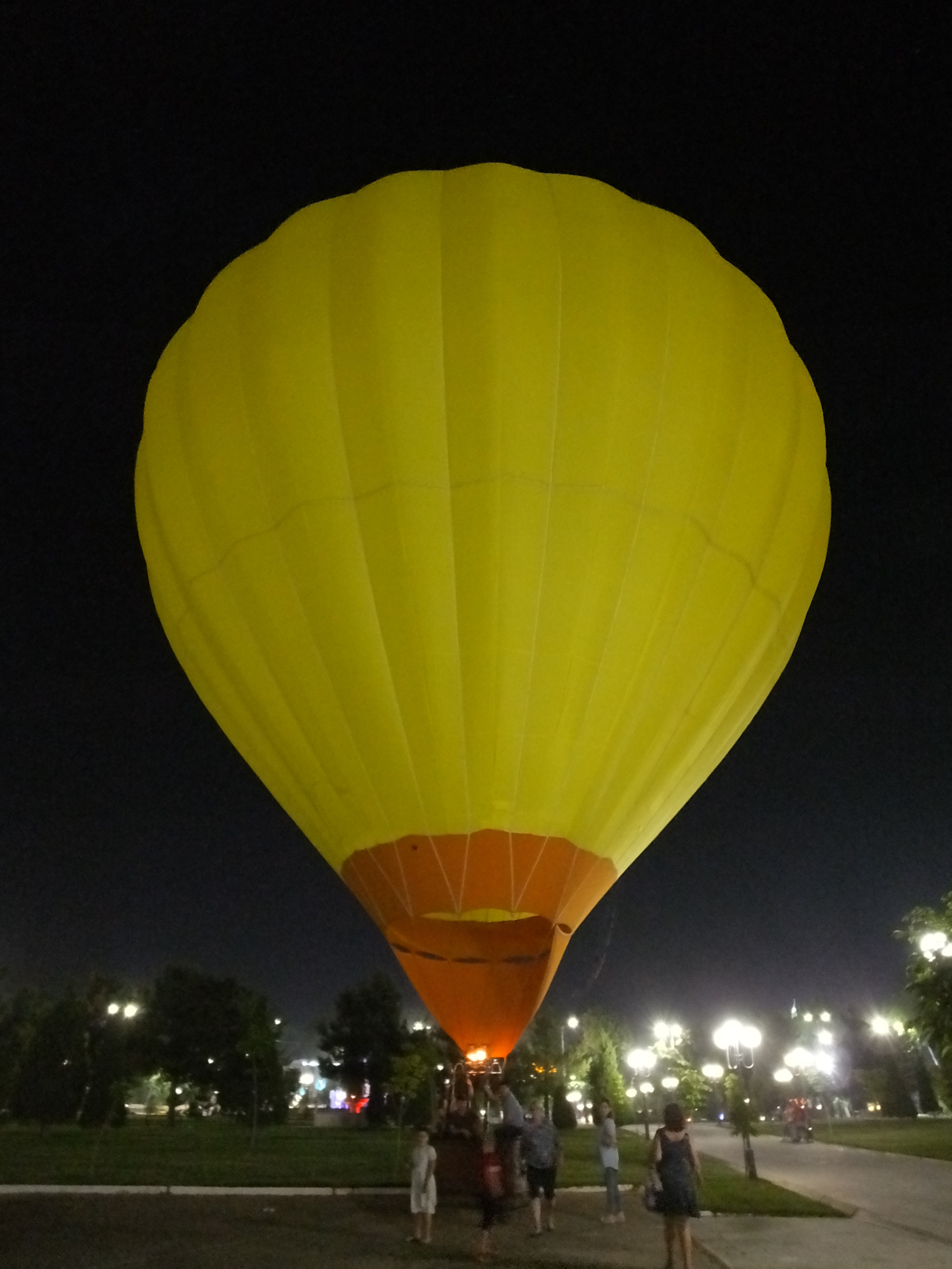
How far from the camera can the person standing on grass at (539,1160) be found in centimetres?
955

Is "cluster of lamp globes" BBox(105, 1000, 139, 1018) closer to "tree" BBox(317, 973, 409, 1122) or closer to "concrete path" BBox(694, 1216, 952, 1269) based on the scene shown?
"tree" BBox(317, 973, 409, 1122)

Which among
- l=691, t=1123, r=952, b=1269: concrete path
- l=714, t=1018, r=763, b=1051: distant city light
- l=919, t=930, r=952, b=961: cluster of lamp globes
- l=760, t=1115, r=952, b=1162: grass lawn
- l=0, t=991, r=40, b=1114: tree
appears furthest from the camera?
l=0, t=991, r=40, b=1114: tree

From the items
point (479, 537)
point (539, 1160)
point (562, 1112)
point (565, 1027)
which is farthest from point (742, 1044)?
point (565, 1027)

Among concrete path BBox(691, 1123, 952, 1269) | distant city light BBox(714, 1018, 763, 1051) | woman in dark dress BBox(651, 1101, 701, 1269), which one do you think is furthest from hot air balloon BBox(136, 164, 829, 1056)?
distant city light BBox(714, 1018, 763, 1051)

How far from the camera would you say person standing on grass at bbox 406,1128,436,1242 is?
897 cm

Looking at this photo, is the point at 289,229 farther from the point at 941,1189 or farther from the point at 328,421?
the point at 941,1189

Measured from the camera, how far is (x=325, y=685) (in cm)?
930

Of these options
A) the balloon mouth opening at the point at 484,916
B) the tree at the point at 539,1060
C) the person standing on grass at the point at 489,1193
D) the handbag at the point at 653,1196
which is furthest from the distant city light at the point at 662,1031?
the handbag at the point at 653,1196

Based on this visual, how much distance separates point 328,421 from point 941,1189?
14462mm

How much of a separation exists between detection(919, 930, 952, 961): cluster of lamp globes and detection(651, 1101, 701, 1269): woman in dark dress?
1437 centimetres

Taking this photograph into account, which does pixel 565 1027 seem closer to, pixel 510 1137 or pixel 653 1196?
pixel 510 1137

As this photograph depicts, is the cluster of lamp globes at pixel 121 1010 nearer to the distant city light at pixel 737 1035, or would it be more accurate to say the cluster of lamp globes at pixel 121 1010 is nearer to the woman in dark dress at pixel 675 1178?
the distant city light at pixel 737 1035

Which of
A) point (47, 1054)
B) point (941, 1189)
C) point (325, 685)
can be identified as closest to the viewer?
point (325, 685)

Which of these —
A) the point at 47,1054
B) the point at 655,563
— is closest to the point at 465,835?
the point at 655,563
